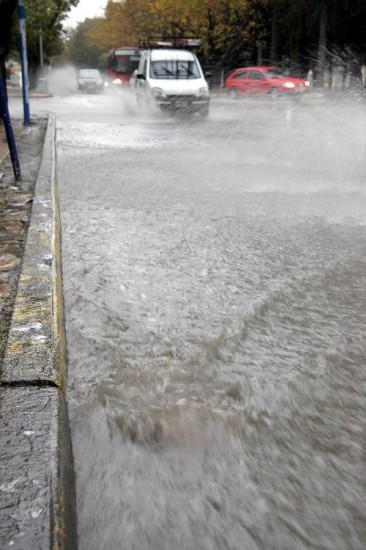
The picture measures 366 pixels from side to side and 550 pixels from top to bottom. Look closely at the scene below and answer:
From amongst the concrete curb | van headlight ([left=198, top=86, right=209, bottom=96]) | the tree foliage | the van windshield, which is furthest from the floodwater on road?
the tree foliage

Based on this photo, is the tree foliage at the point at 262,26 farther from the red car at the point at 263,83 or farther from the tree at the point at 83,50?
the tree at the point at 83,50

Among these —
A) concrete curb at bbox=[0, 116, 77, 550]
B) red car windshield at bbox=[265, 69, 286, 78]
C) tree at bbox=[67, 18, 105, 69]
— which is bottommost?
concrete curb at bbox=[0, 116, 77, 550]

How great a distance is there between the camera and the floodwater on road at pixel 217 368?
183 cm

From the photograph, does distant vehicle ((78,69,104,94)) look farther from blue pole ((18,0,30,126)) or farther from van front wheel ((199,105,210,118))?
blue pole ((18,0,30,126))

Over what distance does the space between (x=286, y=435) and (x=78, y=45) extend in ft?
377

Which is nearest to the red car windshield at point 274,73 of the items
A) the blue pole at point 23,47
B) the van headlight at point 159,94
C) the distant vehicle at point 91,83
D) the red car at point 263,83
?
the red car at point 263,83

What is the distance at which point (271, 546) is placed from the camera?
1706 millimetres

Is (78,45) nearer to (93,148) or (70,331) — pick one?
(93,148)

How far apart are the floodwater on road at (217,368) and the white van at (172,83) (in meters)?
9.83

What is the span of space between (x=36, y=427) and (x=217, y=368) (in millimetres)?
965

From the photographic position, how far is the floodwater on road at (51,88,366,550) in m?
1.83

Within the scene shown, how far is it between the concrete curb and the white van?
12780 mm

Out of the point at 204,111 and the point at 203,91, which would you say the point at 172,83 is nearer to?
the point at 203,91

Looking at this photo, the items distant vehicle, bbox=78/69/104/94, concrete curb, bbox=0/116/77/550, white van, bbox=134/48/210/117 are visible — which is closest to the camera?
concrete curb, bbox=0/116/77/550
